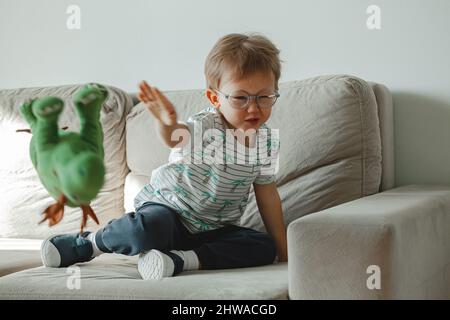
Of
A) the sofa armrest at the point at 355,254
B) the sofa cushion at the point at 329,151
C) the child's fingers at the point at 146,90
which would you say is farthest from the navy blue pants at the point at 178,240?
the child's fingers at the point at 146,90

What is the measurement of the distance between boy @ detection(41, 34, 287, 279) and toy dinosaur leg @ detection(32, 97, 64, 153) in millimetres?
482

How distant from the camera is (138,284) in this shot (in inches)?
54.4

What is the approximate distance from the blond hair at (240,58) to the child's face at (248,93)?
0.04ft

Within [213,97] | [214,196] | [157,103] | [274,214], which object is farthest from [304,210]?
[157,103]

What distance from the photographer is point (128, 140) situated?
2084 mm

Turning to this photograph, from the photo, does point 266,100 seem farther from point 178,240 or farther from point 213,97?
point 178,240

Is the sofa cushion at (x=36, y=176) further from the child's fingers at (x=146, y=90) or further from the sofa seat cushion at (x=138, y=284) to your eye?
the child's fingers at (x=146, y=90)

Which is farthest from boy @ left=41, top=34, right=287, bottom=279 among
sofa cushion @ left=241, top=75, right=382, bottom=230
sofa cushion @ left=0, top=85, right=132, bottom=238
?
sofa cushion @ left=0, top=85, right=132, bottom=238

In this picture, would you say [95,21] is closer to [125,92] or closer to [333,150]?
[125,92]

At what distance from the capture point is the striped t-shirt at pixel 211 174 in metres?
1.57

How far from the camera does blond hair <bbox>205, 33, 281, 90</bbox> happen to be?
147 centimetres

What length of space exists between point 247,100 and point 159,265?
14.5 inches

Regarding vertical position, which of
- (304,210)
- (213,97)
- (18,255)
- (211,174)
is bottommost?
(18,255)
